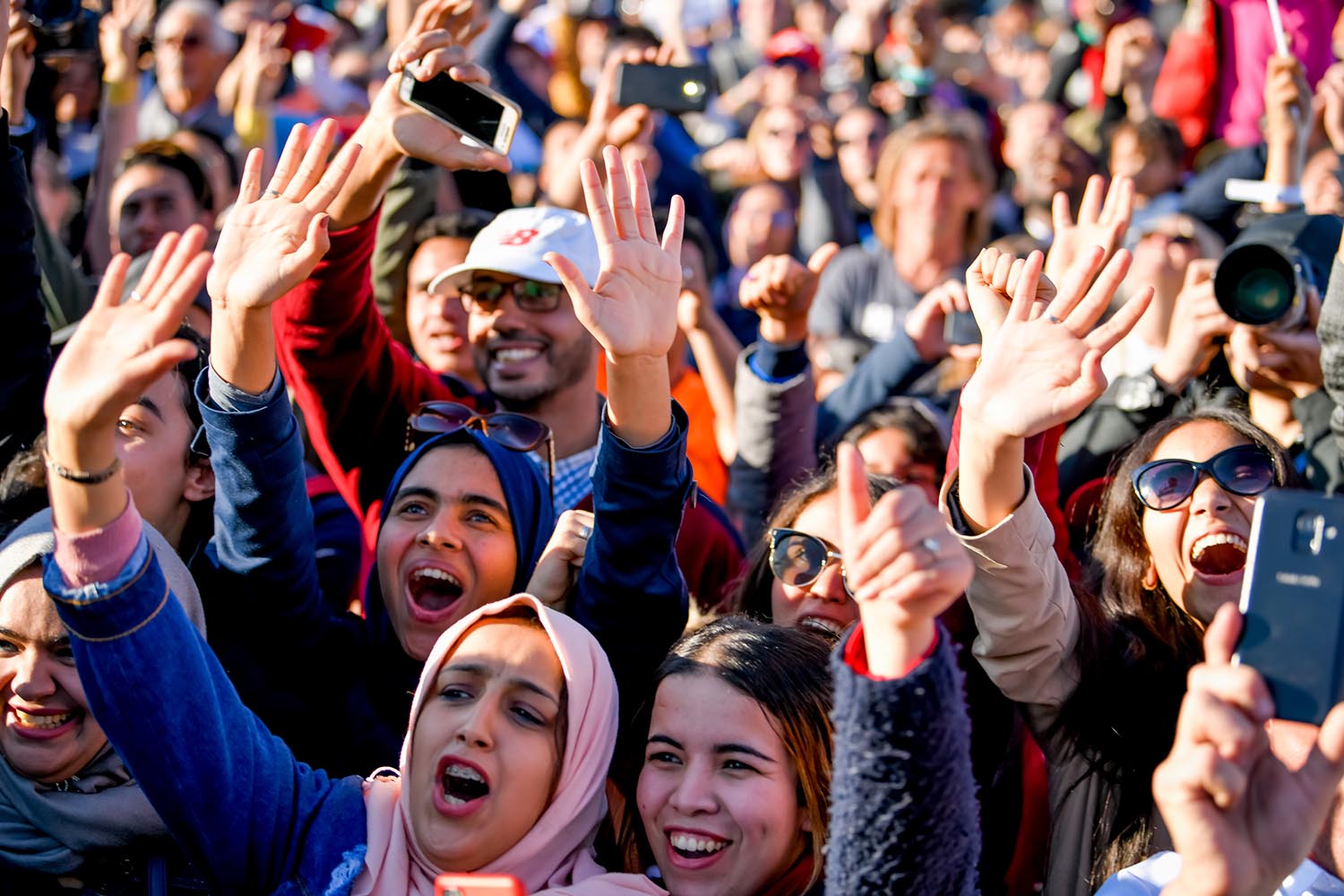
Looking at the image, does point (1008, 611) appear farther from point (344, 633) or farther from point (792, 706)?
point (344, 633)

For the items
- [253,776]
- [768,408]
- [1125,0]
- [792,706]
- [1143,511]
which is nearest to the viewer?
[253,776]

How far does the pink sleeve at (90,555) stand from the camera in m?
2.17

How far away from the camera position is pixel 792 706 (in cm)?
262

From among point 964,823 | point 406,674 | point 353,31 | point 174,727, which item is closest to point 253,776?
point 174,727

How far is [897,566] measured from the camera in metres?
2.02

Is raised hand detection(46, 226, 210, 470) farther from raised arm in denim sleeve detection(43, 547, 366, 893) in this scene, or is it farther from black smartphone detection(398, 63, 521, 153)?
black smartphone detection(398, 63, 521, 153)

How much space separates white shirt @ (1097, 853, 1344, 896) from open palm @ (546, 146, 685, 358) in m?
1.17

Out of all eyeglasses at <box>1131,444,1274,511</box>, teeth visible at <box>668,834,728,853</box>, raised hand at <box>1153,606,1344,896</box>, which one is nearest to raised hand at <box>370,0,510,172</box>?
eyeglasses at <box>1131,444,1274,511</box>

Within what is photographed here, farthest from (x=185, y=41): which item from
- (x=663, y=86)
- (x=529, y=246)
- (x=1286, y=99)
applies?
(x=1286, y=99)

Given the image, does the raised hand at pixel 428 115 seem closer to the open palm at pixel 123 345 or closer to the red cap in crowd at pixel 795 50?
the open palm at pixel 123 345

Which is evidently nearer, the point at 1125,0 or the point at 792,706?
the point at 792,706

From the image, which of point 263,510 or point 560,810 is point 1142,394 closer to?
point 560,810

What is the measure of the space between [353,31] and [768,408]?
6121mm

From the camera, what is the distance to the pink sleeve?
2168mm
